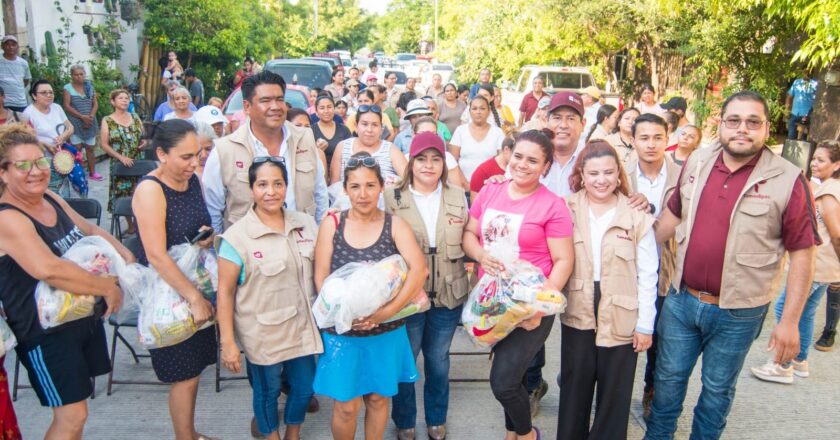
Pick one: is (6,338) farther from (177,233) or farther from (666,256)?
(666,256)

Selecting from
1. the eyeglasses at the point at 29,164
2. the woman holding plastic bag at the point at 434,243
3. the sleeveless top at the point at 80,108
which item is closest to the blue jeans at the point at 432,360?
the woman holding plastic bag at the point at 434,243

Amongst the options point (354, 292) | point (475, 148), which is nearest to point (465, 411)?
point (354, 292)

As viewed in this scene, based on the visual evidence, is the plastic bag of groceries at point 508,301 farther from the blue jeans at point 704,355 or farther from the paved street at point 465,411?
the paved street at point 465,411

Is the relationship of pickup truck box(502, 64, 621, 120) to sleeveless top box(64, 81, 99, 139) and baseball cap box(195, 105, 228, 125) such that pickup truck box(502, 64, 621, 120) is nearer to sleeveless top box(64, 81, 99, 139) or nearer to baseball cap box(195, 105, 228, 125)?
sleeveless top box(64, 81, 99, 139)

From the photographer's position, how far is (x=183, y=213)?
3.28 m

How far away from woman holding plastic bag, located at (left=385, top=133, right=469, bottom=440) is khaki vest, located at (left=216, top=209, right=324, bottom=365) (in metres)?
0.61

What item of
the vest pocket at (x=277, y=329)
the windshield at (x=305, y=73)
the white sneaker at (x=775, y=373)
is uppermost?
the windshield at (x=305, y=73)

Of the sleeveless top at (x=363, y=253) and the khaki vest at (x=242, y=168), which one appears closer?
the sleeveless top at (x=363, y=253)

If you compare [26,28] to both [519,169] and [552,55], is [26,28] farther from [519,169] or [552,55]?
[552,55]

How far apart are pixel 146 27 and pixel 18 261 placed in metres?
16.6

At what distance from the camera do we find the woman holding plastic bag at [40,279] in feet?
9.23

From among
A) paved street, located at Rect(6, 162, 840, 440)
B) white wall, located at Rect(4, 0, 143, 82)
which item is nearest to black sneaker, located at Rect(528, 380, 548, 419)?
paved street, located at Rect(6, 162, 840, 440)

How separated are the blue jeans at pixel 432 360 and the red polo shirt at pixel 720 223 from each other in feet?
4.45

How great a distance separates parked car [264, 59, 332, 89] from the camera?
13.6 m
